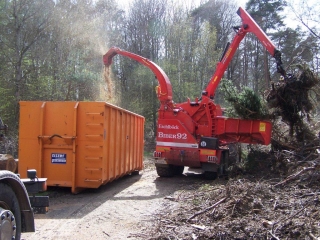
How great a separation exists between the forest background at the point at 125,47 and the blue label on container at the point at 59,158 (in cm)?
542

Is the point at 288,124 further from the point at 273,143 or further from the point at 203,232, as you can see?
the point at 203,232

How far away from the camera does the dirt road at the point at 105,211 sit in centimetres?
577

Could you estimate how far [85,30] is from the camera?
68.9 ft

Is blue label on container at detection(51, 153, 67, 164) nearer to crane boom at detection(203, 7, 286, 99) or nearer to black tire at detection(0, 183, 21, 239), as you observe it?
black tire at detection(0, 183, 21, 239)


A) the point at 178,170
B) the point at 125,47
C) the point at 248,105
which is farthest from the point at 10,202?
the point at 125,47

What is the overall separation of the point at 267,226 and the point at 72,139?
503 cm

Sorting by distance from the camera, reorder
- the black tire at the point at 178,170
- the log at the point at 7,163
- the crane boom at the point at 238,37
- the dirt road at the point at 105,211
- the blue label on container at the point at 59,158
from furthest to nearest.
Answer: the black tire at the point at 178,170 < the crane boom at the point at 238,37 < the log at the point at 7,163 < the blue label on container at the point at 59,158 < the dirt road at the point at 105,211

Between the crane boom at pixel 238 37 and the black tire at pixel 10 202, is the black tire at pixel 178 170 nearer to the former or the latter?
the crane boom at pixel 238 37

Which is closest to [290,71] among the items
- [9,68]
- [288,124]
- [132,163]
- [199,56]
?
[288,124]

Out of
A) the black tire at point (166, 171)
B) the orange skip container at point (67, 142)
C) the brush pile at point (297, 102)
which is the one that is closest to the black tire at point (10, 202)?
the orange skip container at point (67, 142)

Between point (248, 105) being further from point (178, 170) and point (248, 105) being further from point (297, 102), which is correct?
point (178, 170)

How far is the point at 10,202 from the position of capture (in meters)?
3.76

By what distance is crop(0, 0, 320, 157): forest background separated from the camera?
17.7m

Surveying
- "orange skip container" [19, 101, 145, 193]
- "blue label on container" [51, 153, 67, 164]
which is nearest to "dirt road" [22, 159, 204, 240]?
"orange skip container" [19, 101, 145, 193]
